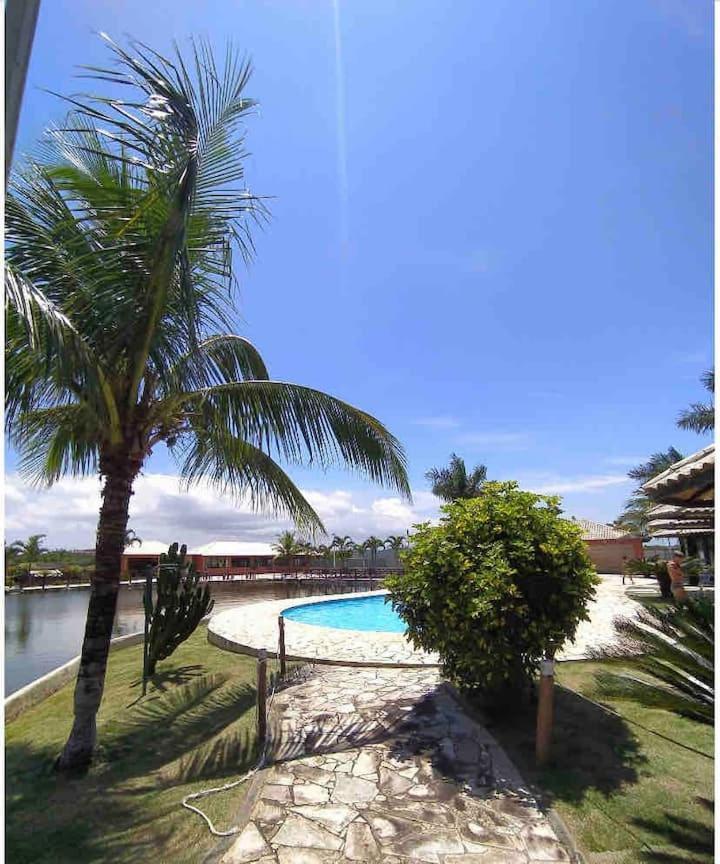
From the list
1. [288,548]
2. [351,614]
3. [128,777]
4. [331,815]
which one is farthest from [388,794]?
[288,548]

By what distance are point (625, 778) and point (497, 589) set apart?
74.0 inches

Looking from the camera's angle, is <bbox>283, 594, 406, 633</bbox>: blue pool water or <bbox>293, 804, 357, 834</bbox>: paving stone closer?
<bbox>293, 804, 357, 834</bbox>: paving stone

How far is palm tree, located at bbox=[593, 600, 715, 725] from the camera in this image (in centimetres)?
295

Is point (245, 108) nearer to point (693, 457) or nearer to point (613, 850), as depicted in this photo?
point (693, 457)

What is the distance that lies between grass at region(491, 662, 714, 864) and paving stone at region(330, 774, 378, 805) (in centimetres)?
149

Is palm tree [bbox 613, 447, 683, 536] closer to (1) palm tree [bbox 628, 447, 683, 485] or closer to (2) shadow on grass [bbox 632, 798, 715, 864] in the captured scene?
(1) palm tree [bbox 628, 447, 683, 485]

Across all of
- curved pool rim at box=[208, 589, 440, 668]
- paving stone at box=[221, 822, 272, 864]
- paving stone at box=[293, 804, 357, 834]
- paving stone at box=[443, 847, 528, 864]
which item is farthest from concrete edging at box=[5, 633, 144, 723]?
paving stone at box=[443, 847, 528, 864]

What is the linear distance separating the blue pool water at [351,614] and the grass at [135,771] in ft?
27.4

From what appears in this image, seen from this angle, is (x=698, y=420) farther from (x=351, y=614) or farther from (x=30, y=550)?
(x=30, y=550)

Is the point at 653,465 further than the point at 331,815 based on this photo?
Yes

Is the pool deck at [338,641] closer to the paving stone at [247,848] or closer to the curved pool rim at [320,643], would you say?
the curved pool rim at [320,643]

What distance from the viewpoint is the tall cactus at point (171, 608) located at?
8133 mm

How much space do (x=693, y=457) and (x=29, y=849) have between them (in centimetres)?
568

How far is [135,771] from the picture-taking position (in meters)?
4.96
